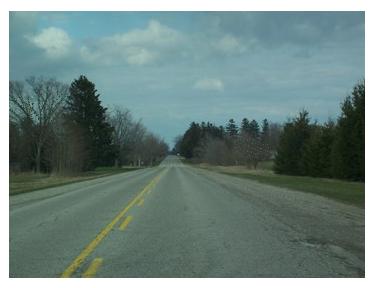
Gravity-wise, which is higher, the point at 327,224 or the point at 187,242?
the point at 187,242

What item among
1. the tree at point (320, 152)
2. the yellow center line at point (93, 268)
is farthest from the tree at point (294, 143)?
the yellow center line at point (93, 268)

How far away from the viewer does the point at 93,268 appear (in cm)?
774

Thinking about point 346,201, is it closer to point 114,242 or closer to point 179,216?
point 179,216

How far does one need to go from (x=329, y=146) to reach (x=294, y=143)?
1012 cm

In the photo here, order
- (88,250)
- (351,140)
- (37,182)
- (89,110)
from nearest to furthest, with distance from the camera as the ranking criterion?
(88,250)
(351,140)
(37,182)
(89,110)

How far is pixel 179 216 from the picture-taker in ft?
48.5

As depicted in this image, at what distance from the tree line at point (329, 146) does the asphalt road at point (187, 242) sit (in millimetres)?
17349

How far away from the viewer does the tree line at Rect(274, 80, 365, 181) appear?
3359cm

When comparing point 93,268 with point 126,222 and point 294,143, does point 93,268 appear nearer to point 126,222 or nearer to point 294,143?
point 126,222

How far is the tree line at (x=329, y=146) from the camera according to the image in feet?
110

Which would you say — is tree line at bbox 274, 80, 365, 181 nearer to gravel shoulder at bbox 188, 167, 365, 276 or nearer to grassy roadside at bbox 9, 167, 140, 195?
gravel shoulder at bbox 188, 167, 365, 276

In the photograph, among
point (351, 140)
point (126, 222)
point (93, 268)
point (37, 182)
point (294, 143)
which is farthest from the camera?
point (294, 143)

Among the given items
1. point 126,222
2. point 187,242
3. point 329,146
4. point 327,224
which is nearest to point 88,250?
point 187,242
